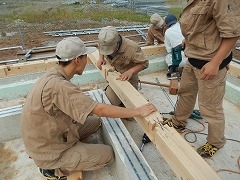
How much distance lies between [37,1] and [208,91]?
56.4ft

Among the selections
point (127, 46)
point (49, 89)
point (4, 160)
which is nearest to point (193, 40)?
point (127, 46)

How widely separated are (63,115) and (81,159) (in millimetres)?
497

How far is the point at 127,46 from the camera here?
295cm

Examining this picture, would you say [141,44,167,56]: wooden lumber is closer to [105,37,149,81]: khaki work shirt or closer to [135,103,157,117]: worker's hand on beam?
[105,37,149,81]: khaki work shirt

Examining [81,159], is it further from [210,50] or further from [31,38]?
[31,38]

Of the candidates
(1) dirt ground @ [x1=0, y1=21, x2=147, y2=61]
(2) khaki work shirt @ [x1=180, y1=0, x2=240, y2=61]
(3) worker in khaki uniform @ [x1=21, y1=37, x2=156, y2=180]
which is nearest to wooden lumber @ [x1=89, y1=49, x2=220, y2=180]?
(3) worker in khaki uniform @ [x1=21, y1=37, x2=156, y2=180]

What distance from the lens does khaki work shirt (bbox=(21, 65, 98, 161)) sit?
1780 mm

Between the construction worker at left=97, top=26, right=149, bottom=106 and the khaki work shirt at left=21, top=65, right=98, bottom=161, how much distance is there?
2.96 feet

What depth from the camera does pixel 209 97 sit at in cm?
218

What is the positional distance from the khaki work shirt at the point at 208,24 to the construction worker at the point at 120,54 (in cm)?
84

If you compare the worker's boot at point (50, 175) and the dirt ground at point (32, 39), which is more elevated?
the worker's boot at point (50, 175)

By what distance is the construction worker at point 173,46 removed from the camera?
4.18 metres

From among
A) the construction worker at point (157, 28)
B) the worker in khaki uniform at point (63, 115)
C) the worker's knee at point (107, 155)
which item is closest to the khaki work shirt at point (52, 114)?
the worker in khaki uniform at point (63, 115)

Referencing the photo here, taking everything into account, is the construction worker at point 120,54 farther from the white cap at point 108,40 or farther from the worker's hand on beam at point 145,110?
the worker's hand on beam at point 145,110
